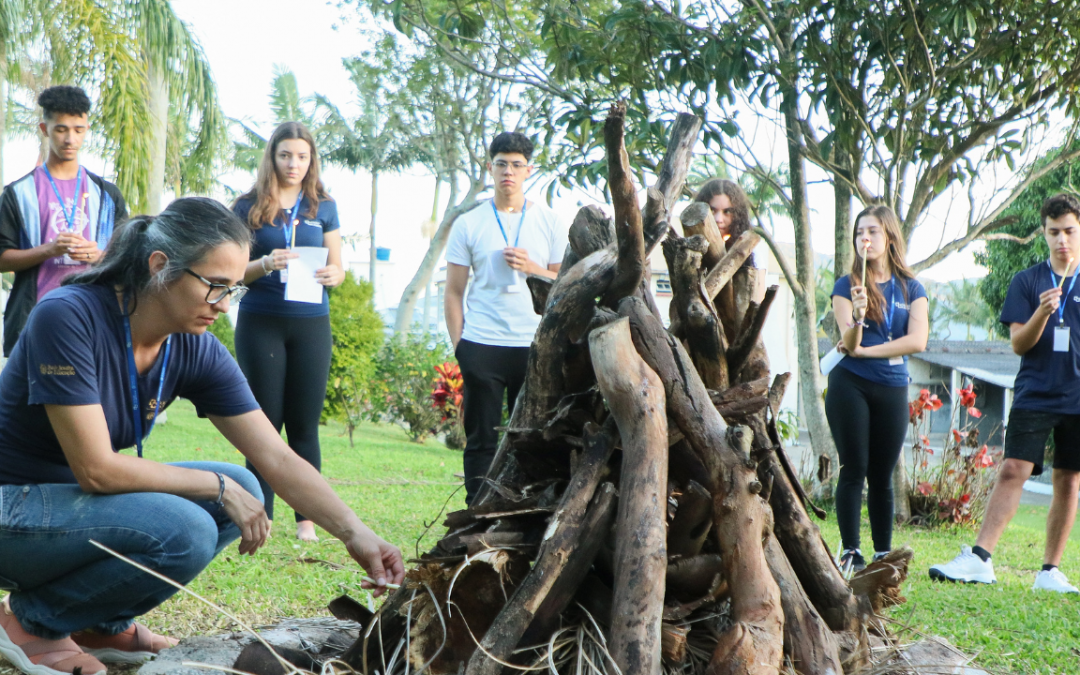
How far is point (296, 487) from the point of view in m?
2.72

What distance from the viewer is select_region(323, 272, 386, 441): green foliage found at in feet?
42.7

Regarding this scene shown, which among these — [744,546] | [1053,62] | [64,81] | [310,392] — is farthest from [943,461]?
[64,81]

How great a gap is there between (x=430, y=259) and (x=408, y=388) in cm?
1133

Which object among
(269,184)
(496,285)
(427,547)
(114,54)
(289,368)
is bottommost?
(427,547)

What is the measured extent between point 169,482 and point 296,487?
36cm

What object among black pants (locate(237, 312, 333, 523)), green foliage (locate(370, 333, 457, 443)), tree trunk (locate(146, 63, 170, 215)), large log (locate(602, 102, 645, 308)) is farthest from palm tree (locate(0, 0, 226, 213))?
large log (locate(602, 102, 645, 308))

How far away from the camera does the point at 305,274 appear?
170 inches

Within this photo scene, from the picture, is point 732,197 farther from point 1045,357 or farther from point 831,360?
point 1045,357

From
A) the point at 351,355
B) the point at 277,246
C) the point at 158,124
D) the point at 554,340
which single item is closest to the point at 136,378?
the point at 554,340

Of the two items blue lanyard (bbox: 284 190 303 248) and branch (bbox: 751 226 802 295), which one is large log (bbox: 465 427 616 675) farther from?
branch (bbox: 751 226 802 295)

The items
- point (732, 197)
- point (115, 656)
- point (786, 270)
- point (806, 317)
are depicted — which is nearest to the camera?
point (115, 656)

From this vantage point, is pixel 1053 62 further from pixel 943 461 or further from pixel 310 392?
pixel 310 392

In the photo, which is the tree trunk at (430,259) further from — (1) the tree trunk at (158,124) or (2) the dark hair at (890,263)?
(2) the dark hair at (890,263)

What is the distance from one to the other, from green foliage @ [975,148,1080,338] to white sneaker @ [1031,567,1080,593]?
1337cm
